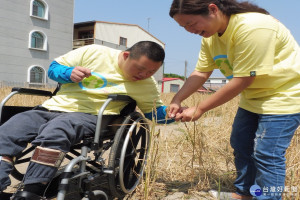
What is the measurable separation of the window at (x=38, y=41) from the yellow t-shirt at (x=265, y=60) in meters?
15.8

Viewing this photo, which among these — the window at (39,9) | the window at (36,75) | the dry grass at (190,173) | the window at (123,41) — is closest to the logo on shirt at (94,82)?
the dry grass at (190,173)

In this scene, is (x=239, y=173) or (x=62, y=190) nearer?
(x=62, y=190)

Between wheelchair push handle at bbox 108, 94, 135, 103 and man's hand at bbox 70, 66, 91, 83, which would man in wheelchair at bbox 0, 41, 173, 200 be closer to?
man's hand at bbox 70, 66, 91, 83

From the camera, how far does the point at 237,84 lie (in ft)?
4.36

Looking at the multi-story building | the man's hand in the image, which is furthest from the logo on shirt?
the multi-story building

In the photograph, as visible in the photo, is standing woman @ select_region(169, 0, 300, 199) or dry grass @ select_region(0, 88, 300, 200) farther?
dry grass @ select_region(0, 88, 300, 200)

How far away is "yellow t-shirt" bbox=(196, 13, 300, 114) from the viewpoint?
1251 mm

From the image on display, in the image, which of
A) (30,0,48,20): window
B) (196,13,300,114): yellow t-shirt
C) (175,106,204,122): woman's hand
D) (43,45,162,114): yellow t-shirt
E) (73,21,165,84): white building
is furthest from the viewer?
(73,21,165,84): white building

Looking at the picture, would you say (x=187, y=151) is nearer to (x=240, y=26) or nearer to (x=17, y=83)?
(x=240, y=26)

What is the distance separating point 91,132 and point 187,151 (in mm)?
1296

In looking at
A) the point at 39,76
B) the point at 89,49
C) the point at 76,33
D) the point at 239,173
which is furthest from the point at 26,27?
the point at 239,173

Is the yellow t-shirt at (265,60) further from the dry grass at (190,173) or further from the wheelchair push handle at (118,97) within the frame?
the wheelchair push handle at (118,97)

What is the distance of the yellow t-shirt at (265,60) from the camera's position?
125 cm

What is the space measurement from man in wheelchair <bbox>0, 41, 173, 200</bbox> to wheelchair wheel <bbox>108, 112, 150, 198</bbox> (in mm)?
Result: 152
